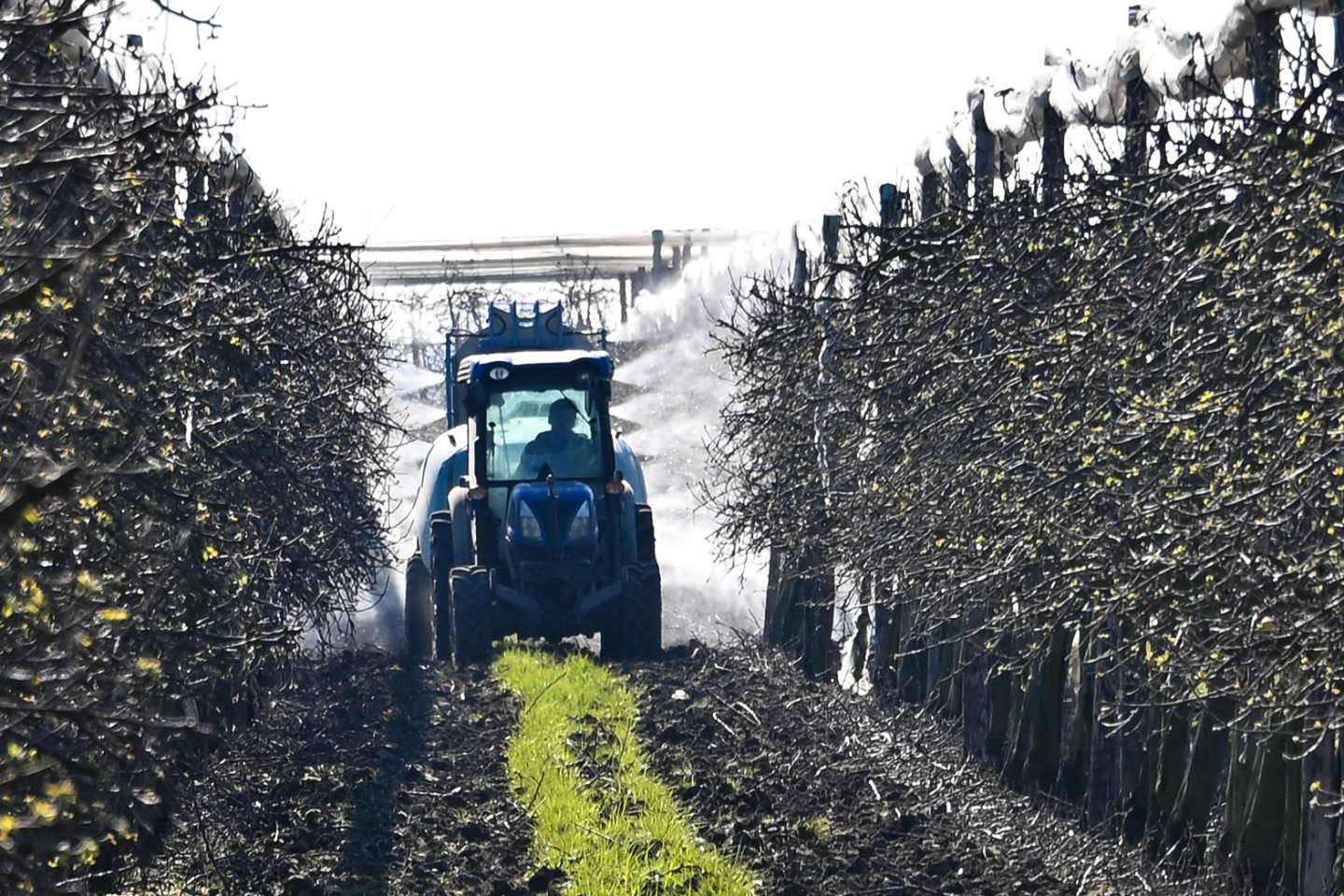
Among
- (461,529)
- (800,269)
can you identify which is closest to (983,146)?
(800,269)

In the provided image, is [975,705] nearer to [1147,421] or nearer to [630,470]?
[1147,421]

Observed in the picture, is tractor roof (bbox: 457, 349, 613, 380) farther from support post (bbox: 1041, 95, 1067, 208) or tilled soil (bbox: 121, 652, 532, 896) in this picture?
support post (bbox: 1041, 95, 1067, 208)

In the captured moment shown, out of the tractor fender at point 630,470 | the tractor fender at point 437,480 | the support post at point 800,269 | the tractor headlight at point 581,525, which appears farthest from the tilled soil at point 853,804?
the tractor fender at point 437,480

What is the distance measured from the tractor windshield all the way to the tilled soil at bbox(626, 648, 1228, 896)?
7.77ft

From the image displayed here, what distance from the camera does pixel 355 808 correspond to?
12297 mm

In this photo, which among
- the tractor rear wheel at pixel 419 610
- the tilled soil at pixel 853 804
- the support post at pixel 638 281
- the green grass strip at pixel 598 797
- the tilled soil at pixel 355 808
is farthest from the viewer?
the support post at pixel 638 281

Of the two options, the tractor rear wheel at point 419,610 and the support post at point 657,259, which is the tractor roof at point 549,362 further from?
the support post at point 657,259

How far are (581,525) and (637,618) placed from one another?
109 cm

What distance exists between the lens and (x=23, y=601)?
5746 mm

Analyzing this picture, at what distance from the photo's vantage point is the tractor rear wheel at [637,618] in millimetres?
19172

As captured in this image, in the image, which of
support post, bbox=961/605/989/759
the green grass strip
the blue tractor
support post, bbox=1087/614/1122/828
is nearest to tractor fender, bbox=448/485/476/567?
the blue tractor

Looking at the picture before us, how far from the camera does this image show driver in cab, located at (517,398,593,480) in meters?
19.5

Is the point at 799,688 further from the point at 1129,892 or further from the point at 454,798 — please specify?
the point at 1129,892

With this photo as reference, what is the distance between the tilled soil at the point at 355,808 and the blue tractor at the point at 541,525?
5.47ft
